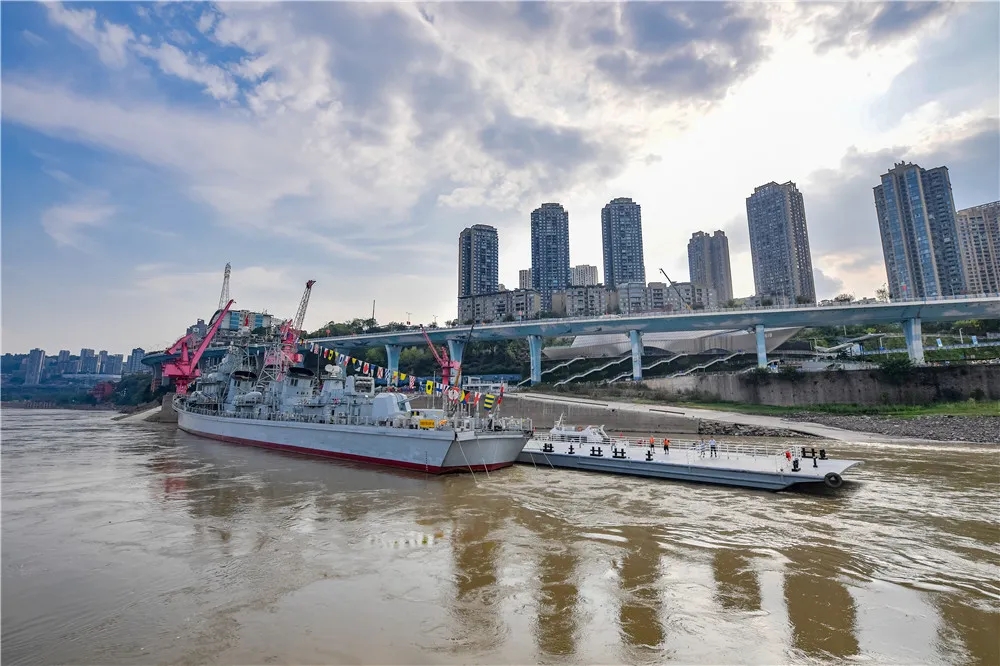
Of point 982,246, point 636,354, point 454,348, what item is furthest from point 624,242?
point 636,354

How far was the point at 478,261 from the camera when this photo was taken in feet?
570

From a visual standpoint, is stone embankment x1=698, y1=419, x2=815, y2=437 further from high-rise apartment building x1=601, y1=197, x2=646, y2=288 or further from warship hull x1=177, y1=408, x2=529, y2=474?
high-rise apartment building x1=601, y1=197, x2=646, y2=288

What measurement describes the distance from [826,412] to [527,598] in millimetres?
57245

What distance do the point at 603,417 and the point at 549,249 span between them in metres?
135

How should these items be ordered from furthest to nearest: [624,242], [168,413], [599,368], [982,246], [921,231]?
[624,242] < [982,246] < [921,231] < [599,368] < [168,413]

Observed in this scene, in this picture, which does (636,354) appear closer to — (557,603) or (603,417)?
(603,417)

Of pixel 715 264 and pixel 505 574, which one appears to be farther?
pixel 715 264

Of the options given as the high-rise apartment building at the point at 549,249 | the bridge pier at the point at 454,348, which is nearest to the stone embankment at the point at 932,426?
the bridge pier at the point at 454,348

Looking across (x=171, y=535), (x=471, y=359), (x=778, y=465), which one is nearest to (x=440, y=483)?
(x=171, y=535)

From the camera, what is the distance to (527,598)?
34.9 feet

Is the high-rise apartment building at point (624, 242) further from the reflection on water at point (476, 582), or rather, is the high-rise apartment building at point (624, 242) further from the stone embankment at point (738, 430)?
the reflection on water at point (476, 582)

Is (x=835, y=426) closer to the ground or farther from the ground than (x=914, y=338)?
closer to the ground

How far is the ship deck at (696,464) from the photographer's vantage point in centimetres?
2292

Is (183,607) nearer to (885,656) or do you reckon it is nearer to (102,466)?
(885,656)
